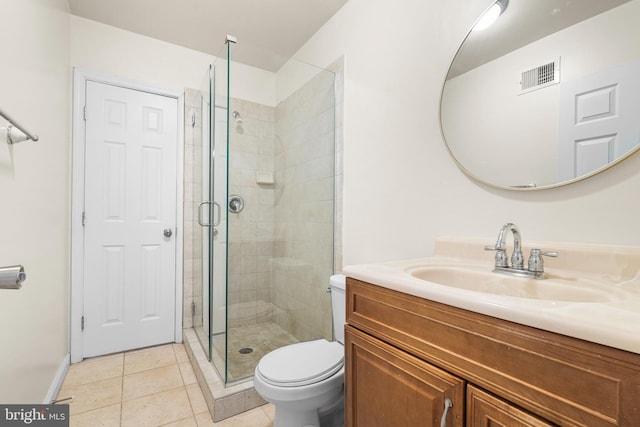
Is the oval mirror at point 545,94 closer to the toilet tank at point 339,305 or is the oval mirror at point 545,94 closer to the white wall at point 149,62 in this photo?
the toilet tank at point 339,305

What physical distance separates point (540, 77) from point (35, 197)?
2.22 m

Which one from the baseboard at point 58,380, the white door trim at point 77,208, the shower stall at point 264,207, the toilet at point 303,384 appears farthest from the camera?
the white door trim at point 77,208

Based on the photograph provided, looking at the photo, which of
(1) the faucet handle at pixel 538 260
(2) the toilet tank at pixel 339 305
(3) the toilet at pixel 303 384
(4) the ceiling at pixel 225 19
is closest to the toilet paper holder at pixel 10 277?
(3) the toilet at pixel 303 384

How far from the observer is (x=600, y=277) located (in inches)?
34.4

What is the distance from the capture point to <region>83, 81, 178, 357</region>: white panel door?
7.41 feet

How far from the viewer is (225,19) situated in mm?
2191

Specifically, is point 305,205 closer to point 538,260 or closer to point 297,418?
point 297,418

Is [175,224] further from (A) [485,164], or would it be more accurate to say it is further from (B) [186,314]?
(A) [485,164]

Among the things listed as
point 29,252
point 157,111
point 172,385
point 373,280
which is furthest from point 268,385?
point 157,111

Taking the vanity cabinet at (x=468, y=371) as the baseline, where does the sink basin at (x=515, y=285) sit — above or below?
above

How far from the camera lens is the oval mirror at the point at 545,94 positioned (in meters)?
0.89

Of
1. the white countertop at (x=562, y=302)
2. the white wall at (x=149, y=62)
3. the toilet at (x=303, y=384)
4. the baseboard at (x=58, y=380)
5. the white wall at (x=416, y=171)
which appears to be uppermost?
the white wall at (x=149, y=62)

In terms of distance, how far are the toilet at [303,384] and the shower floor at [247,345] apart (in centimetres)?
49

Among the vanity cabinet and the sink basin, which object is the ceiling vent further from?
the vanity cabinet
